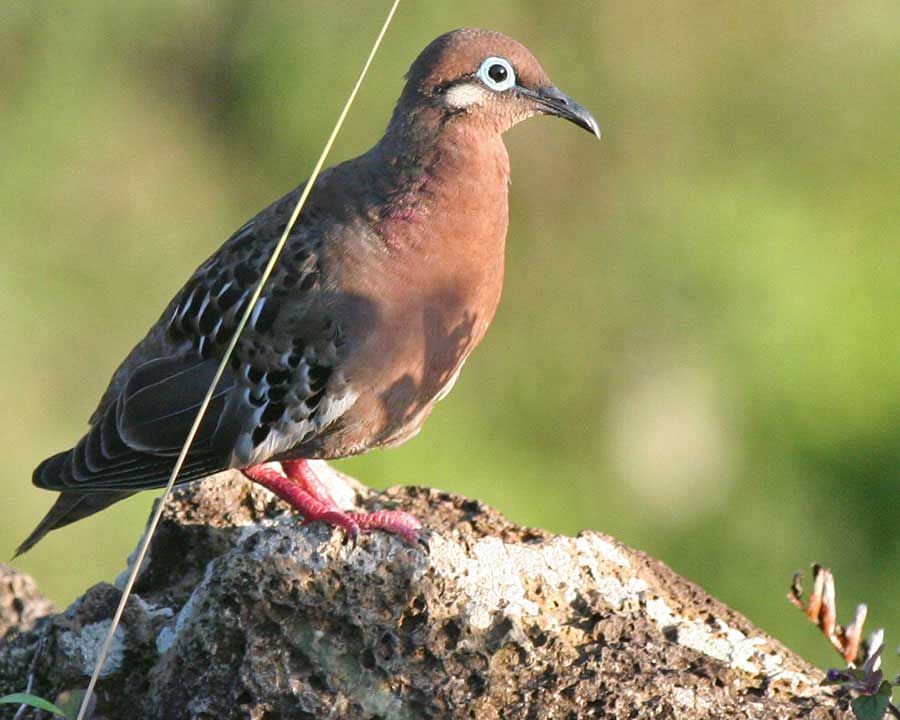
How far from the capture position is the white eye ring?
Result: 4711mm

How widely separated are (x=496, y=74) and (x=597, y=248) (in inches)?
127

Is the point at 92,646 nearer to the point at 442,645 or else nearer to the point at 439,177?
the point at 442,645

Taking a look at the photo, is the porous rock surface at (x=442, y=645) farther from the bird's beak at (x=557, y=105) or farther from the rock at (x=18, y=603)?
the bird's beak at (x=557, y=105)

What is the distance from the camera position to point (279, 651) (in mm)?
3594

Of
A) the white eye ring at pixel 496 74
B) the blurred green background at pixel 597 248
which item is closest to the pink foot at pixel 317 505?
the white eye ring at pixel 496 74

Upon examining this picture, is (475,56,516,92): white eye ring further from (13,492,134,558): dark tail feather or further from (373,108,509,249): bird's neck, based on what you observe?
(13,492,134,558): dark tail feather

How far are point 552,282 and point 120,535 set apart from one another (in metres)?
2.41

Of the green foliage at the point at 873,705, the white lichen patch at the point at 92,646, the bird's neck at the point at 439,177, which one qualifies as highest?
the bird's neck at the point at 439,177

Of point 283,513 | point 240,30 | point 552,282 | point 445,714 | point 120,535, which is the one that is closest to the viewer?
point 445,714

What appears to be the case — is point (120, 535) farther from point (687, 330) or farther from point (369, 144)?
point (687, 330)

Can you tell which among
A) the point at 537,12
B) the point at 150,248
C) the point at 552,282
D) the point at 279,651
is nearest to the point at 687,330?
the point at 552,282

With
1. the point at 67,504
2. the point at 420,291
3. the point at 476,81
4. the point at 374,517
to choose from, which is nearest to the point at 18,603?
the point at 67,504

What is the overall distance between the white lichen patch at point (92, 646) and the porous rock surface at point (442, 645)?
0.01 meters

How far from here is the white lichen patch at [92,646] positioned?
399 centimetres
